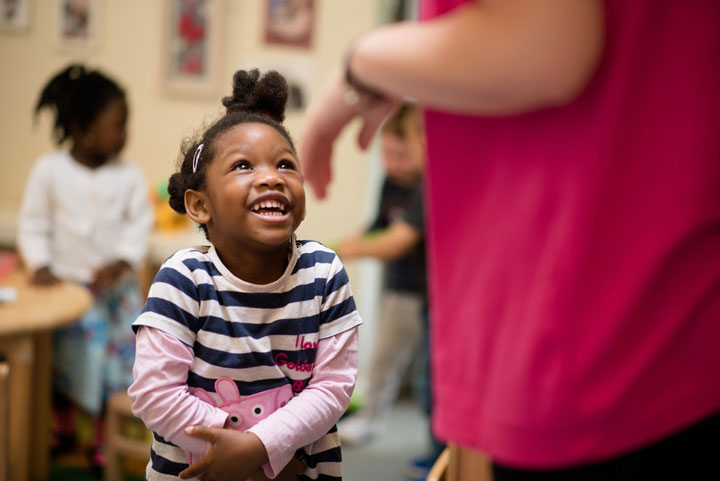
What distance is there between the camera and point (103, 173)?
162 centimetres

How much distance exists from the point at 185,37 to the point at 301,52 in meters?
0.35

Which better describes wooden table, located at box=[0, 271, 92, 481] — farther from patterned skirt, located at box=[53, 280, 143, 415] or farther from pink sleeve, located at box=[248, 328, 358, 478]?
pink sleeve, located at box=[248, 328, 358, 478]

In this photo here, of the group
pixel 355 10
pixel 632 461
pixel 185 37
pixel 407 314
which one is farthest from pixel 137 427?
pixel 355 10

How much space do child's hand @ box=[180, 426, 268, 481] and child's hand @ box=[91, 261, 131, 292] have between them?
3.87 ft

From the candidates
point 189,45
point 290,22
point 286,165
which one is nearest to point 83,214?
point 189,45

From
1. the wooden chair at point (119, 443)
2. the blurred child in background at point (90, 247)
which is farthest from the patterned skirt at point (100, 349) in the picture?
the wooden chair at point (119, 443)

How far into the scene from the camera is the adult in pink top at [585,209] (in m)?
0.45

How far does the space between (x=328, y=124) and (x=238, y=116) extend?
0.12m

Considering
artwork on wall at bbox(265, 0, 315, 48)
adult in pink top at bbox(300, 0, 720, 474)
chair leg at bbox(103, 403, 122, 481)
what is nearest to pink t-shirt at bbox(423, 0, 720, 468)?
adult in pink top at bbox(300, 0, 720, 474)

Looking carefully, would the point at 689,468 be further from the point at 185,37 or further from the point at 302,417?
the point at 185,37

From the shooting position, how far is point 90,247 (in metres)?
1.70

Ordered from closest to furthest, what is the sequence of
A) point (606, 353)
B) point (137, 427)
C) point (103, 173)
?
point (606, 353) < point (137, 427) < point (103, 173)

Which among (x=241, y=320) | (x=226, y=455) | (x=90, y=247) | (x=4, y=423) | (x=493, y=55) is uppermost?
(x=493, y=55)

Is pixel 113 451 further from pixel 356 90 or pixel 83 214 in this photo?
pixel 356 90
